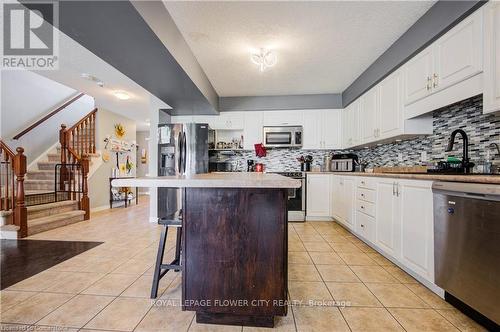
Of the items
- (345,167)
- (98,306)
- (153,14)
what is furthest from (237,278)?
(345,167)

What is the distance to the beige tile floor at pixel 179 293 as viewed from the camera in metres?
1.45

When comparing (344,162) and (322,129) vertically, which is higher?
(322,129)

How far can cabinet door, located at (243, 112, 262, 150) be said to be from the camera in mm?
4586

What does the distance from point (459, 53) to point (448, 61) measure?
0.11 meters

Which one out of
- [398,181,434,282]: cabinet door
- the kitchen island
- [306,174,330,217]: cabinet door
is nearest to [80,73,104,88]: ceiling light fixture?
the kitchen island

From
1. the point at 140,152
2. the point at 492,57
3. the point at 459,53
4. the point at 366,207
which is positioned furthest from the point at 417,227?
the point at 140,152

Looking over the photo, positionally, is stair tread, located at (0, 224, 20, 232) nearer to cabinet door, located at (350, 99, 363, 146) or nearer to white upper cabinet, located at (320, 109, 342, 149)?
white upper cabinet, located at (320, 109, 342, 149)

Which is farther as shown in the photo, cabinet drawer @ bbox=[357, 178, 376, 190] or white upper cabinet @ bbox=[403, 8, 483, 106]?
cabinet drawer @ bbox=[357, 178, 376, 190]

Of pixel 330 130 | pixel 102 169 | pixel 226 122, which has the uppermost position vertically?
pixel 226 122

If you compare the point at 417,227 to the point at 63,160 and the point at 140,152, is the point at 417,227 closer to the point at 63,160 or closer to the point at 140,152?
the point at 63,160

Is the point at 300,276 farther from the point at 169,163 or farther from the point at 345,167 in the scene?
the point at 169,163

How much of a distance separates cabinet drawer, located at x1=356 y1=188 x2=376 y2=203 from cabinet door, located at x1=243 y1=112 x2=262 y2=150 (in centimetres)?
216

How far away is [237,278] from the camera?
1.40 m

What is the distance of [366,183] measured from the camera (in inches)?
111
